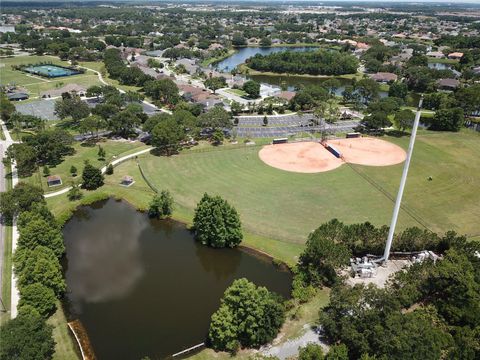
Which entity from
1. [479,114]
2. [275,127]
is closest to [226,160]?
[275,127]

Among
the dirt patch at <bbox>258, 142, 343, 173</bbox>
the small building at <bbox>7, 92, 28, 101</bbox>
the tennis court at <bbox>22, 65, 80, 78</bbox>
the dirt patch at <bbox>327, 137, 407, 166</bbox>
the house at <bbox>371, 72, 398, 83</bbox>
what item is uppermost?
the house at <bbox>371, 72, 398, 83</bbox>

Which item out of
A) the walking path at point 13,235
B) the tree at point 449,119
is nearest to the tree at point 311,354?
the walking path at point 13,235

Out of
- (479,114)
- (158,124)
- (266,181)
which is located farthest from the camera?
(479,114)

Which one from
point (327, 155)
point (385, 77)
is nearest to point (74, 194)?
point (327, 155)

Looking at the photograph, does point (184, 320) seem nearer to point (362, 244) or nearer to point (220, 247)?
point (220, 247)

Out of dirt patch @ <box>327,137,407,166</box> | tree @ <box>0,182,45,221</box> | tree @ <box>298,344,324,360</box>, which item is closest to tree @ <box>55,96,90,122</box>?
tree @ <box>0,182,45,221</box>

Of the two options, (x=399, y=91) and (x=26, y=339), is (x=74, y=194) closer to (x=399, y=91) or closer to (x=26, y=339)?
(x=26, y=339)

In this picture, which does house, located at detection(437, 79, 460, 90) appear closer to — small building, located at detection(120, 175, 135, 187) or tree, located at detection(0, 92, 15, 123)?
small building, located at detection(120, 175, 135, 187)

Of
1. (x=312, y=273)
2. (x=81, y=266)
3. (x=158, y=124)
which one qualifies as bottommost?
(x=81, y=266)
